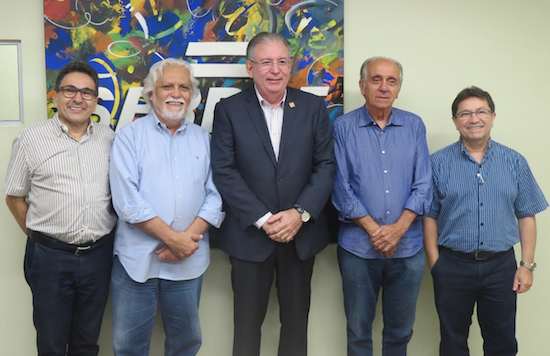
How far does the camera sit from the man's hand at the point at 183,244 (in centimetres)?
231

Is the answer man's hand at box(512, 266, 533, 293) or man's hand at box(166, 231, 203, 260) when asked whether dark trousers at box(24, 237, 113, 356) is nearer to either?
man's hand at box(166, 231, 203, 260)

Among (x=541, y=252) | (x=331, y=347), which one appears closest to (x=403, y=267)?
(x=331, y=347)

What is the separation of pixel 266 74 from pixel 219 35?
0.55 m

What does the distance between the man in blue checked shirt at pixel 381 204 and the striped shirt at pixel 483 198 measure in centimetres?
12

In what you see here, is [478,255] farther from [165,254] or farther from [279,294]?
[165,254]

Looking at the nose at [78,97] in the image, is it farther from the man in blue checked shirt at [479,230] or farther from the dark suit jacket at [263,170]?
the man in blue checked shirt at [479,230]

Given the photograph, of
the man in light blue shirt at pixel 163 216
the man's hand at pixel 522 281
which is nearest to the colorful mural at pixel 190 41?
the man in light blue shirt at pixel 163 216

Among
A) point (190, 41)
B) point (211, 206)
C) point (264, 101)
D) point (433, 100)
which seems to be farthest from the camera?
point (433, 100)

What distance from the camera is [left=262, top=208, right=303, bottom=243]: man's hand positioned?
2336 mm

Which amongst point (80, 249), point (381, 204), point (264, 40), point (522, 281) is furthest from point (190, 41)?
point (522, 281)

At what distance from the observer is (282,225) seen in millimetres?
2332

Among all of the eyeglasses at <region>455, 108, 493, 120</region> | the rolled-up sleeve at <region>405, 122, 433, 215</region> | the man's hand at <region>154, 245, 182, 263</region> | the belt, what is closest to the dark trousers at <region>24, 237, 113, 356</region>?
the belt

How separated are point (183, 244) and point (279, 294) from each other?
63 cm

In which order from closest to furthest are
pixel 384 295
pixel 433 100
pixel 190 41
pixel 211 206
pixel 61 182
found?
pixel 61 182 < pixel 211 206 < pixel 384 295 < pixel 190 41 < pixel 433 100
